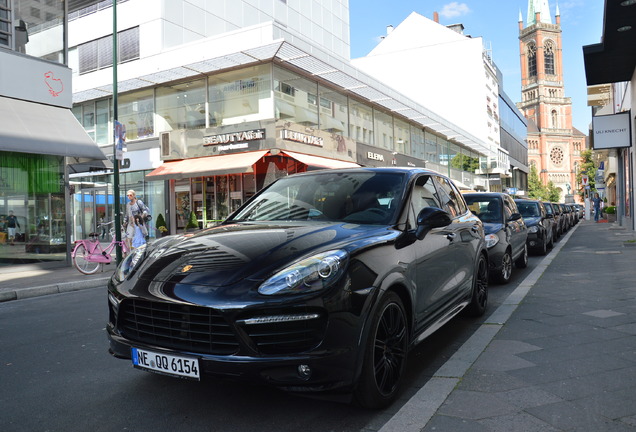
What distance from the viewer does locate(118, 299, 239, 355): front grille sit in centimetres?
270

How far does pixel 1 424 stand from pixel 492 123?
58851 mm

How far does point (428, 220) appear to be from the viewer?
3.77 metres

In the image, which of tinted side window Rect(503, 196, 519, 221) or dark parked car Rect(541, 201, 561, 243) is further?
dark parked car Rect(541, 201, 561, 243)

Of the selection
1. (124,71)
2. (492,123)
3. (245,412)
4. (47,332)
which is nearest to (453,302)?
(245,412)

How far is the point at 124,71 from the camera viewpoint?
24.2 m

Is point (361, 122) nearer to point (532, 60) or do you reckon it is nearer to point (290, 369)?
point (290, 369)

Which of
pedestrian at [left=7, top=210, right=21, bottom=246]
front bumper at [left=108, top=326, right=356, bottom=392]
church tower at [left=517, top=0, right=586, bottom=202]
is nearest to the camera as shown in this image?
front bumper at [left=108, top=326, right=356, bottom=392]

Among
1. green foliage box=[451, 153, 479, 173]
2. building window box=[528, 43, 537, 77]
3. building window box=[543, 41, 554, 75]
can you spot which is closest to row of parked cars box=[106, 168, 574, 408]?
green foliage box=[451, 153, 479, 173]

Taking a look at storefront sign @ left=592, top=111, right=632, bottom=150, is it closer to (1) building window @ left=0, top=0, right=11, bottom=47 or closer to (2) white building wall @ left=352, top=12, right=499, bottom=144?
(1) building window @ left=0, top=0, right=11, bottom=47

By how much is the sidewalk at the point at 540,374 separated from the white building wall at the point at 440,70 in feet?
160

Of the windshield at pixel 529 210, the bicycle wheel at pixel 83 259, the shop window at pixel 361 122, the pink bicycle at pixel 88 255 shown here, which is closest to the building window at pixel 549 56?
the shop window at pixel 361 122

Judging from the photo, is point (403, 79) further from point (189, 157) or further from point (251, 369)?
point (251, 369)

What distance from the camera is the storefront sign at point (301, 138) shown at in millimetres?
19658

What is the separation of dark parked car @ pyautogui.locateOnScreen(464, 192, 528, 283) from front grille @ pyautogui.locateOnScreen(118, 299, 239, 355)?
20.2ft
